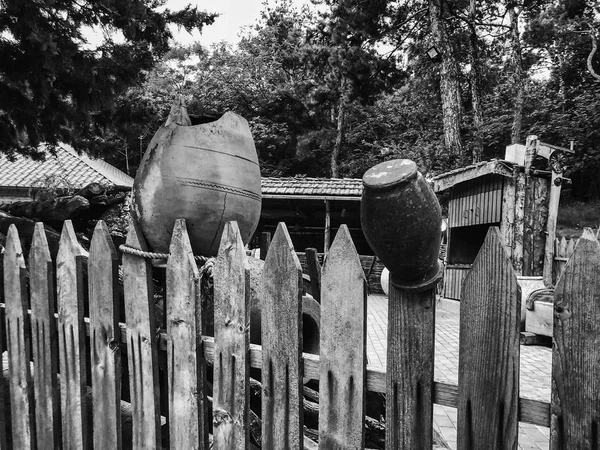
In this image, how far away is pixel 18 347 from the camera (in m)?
2.02

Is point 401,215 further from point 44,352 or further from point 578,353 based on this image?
point 44,352

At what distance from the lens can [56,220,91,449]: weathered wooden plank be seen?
5.98 feet

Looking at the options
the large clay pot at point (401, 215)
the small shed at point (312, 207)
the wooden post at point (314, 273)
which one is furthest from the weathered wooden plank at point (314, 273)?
the small shed at point (312, 207)

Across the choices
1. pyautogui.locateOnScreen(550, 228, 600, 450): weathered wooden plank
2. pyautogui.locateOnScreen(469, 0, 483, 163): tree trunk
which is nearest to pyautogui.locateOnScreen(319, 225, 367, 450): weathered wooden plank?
pyautogui.locateOnScreen(550, 228, 600, 450): weathered wooden plank

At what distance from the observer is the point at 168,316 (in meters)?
1.62

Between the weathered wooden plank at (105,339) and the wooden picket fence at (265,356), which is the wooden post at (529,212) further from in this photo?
the weathered wooden plank at (105,339)

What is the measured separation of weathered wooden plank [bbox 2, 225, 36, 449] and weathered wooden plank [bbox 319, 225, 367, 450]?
1.44 m

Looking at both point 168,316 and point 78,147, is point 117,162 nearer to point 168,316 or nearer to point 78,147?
point 78,147

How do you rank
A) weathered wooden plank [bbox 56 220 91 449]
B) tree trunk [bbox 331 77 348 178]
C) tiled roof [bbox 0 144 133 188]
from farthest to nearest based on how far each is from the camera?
tree trunk [bbox 331 77 348 178]
tiled roof [bbox 0 144 133 188]
weathered wooden plank [bbox 56 220 91 449]

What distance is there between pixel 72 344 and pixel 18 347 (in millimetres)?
384

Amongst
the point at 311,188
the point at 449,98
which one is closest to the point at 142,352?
the point at 311,188

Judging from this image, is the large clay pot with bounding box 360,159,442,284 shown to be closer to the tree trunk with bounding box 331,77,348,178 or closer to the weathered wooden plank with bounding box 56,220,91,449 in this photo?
the weathered wooden plank with bounding box 56,220,91,449

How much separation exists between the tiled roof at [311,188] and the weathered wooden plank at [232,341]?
484 inches

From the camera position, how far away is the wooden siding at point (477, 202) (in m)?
8.68
